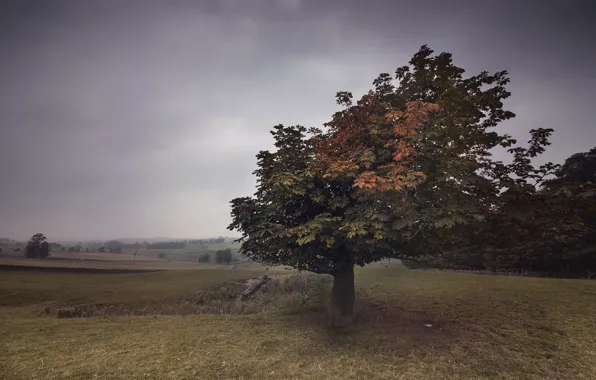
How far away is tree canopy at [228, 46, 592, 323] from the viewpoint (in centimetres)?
1211

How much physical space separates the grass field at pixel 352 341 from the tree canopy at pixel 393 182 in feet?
13.2

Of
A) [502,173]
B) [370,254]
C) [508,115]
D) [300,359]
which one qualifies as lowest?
[300,359]

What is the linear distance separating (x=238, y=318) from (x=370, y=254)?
1189 centimetres

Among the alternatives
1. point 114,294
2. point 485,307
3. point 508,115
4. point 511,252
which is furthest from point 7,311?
point 511,252

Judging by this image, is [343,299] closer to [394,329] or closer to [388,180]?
[394,329]

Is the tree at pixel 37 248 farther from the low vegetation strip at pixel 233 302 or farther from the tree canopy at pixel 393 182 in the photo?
the tree canopy at pixel 393 182

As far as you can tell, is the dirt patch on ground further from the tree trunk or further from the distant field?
the distant field

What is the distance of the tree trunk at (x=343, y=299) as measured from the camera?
17328 mm

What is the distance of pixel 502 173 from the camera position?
1450cm

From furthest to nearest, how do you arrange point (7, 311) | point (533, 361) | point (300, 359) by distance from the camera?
point (7, 311)
point (300, 359)
point (533, 361)

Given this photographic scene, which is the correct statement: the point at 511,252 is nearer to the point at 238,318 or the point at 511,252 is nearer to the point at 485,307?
the point at 485,307

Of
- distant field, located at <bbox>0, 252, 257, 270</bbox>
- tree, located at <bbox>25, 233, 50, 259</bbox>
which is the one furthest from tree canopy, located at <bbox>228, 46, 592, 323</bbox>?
tree, located at <bbox>25, 233, 50, 259</bbox>

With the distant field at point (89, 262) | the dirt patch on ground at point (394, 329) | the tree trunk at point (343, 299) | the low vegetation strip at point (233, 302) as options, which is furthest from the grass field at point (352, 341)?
the distant field at point (89, 262)

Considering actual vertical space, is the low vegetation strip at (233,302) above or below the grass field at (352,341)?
below
